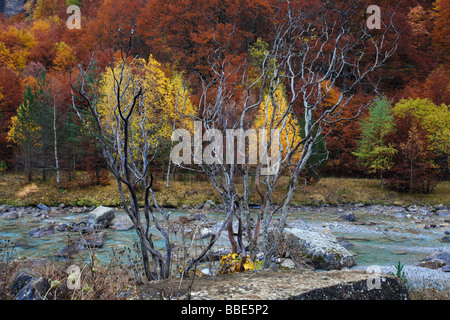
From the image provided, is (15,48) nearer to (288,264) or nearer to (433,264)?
(288,264)

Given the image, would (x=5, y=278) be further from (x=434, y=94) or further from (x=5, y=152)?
(x=434, y=94)

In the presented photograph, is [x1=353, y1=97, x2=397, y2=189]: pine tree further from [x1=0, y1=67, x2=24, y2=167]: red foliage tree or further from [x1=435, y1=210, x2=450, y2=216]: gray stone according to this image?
[x1=0, y1=67, x2=24, y2=167]: red foliage tree

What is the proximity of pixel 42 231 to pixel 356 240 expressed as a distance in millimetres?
12101

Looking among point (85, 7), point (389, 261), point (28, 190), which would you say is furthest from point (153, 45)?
point (85, 7)

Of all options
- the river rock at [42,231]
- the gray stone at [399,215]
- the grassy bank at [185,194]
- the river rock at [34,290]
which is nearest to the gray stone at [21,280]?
the river rock at [34,290]

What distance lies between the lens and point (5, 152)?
1110 inches

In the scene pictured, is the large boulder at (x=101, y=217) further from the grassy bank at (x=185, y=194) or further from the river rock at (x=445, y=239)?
the river rock at (x=445, y=239)

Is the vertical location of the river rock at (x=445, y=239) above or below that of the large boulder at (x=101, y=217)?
below

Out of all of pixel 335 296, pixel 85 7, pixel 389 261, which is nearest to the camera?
pixel 335 296

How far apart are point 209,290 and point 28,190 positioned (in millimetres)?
20803

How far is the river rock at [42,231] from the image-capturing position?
11.8 m

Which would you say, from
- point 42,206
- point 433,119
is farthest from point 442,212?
point 42,206

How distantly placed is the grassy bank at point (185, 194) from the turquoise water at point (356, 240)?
3.53 meters

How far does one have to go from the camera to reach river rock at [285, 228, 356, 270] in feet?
27.2
